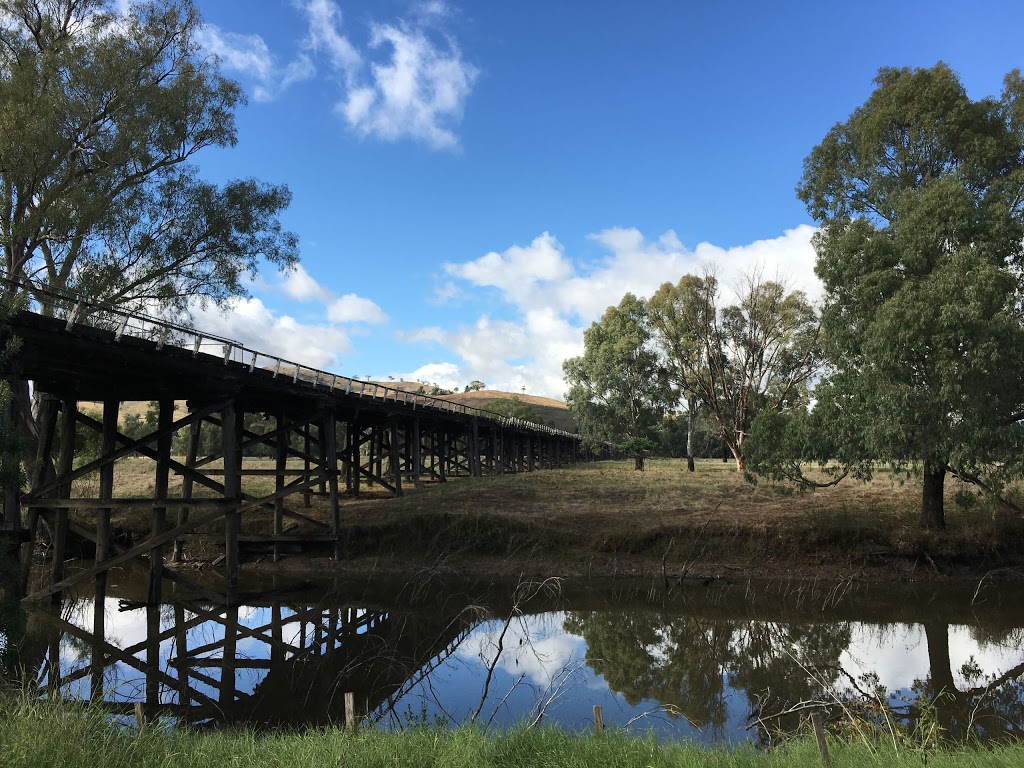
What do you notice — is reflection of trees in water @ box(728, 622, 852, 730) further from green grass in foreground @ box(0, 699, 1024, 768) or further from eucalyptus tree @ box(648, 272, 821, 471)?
eucalyptus tree @ box(648, 272, 821, 471)

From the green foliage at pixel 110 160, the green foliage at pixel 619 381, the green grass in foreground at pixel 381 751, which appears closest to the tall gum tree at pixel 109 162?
the green foliage at pixel 110 160

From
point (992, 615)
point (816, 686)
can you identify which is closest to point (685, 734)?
point (816, 686)

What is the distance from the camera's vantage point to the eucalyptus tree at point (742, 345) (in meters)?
28.1

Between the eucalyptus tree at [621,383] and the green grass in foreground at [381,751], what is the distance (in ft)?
99.8

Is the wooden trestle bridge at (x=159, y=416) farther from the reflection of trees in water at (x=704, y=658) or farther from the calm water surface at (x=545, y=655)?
the reflection of trees in water at (x=704, y=658)

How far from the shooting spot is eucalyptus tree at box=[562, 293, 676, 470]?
3712 centimetres

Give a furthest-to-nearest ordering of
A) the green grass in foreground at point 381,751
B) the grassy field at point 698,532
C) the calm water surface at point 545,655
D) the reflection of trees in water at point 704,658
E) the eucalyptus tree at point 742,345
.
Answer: the eucalyptus tree at point 742,345, the grassy field at point 698,532, the reflection of trees in water at point 704,658, the calm water surface at point 545,655, the green grass in foreground at point 381,751

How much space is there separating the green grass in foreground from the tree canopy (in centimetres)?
945

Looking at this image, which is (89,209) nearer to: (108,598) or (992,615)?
(108,598)

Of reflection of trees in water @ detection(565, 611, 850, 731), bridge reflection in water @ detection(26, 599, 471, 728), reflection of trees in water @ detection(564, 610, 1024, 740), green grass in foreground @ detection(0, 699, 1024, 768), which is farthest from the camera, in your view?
reflection of trees in water @ detection(565, 611, 850, 731)

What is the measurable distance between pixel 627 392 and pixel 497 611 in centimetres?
2614

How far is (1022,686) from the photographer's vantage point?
340 inches

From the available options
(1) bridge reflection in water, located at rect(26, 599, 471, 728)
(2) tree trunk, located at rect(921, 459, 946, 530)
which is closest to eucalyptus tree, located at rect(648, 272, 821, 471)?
(2) tree trunk, located at rect(921, 459, 946, 530)

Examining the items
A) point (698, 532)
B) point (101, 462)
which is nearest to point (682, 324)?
point (698, 532)
